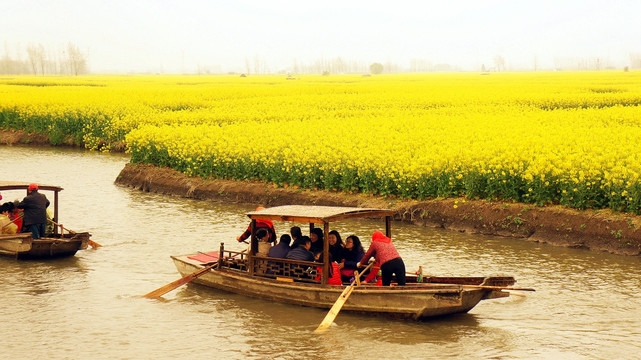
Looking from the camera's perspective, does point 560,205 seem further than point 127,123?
No

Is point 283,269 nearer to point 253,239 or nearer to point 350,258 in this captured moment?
point 253,239

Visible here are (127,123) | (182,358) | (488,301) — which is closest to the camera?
(182,358)

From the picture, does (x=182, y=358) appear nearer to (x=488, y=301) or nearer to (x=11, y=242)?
(x=488, y=301)

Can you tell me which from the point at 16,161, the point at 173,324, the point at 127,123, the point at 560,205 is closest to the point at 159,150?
the point at 16,161

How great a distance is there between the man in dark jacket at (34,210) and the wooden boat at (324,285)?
4274mm

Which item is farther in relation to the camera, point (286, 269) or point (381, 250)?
point (286, 269)

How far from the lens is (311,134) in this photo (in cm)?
3462

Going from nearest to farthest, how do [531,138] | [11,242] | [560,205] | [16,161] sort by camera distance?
[11,242], [560,205], [531,138], [16,161]

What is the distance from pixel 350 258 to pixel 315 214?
134cm

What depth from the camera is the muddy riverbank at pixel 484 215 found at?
21.0 metres

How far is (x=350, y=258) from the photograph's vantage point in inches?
658

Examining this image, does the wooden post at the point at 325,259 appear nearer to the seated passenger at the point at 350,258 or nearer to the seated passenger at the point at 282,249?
the seated passenger at the point at 350,258

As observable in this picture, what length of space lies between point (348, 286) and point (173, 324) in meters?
3.29

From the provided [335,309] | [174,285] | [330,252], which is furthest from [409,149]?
[335,309]
